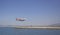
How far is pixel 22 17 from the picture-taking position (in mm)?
1845

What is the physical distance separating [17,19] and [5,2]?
0.32 m
